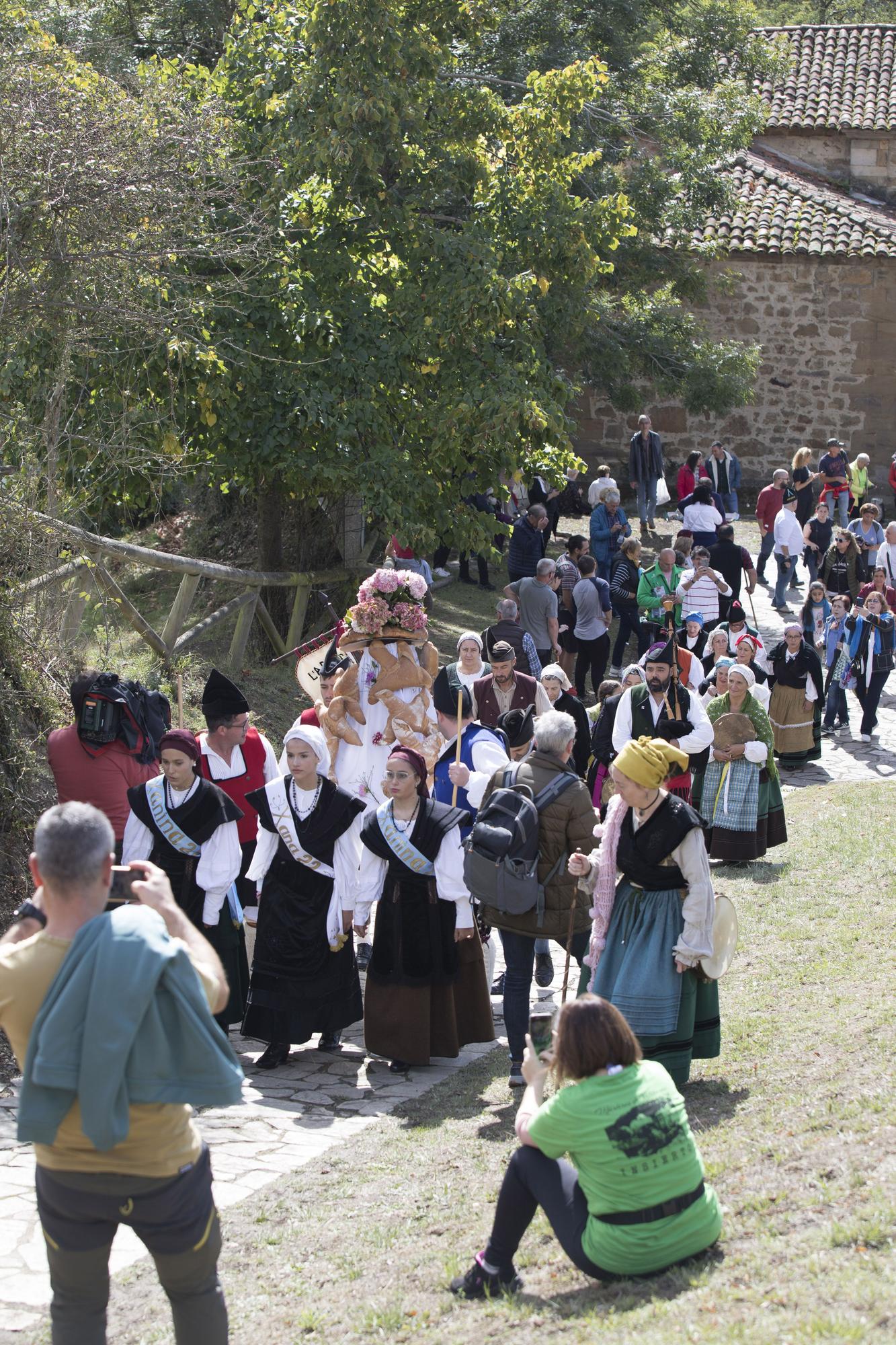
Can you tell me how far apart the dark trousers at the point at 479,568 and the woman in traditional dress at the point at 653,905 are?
44.1 feet

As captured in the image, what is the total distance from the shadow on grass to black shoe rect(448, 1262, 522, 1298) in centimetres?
6

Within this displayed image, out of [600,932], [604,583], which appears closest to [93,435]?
[604,583]

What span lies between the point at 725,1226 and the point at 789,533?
616 inches

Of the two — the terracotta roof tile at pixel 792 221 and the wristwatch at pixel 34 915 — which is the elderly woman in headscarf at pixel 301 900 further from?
the terracotta roof tile at pixel 792 221

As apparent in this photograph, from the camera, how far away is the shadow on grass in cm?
418

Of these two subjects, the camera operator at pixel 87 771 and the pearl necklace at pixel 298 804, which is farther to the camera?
the camera operator at pixel 87 771

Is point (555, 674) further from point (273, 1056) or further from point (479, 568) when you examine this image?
point (479, 568)

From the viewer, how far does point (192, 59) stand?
19.5m

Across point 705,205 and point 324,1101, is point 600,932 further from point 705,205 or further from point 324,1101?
point 705,205

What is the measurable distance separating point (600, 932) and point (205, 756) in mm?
2702

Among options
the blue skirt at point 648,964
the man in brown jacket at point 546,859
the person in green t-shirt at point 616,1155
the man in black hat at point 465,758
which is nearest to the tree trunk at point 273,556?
the man in black hat at point 465,758

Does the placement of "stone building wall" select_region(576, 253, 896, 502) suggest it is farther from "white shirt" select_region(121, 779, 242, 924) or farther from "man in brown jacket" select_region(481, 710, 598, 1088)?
"man in brown jacket" select_region(481, 710, 598, 1088)

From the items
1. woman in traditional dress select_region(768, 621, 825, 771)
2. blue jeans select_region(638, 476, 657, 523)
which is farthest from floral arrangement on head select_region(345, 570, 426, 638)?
blue jeans select_region(638, 476, 657, 523)

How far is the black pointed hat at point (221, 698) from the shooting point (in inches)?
307
